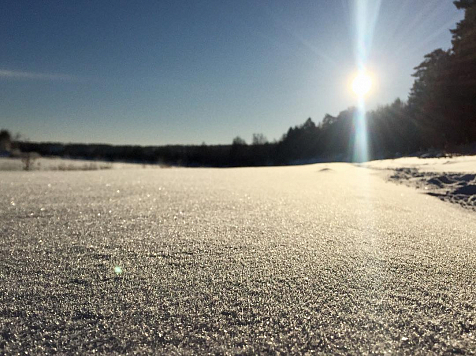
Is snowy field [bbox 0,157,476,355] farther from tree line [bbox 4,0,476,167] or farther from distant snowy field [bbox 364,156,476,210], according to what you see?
tree line [bbox 4,0,476,167]

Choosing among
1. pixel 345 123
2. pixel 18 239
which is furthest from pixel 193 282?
pixel 345 123

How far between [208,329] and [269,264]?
33 centimetres

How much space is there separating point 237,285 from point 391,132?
1864 cm

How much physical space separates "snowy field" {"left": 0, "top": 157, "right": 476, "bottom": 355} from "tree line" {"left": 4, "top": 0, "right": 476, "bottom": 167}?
7.91 meters

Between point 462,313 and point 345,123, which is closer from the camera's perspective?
point 462,313

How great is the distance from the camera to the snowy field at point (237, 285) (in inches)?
18.1

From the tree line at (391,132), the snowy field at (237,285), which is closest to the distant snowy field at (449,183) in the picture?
the snowy field at (237,285)

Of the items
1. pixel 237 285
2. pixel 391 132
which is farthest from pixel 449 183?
pixel 391 132

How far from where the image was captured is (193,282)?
2.17ft

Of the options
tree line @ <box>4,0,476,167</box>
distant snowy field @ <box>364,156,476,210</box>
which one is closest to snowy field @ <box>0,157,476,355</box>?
distant snowy field @ <box>364,156,476,210</box>

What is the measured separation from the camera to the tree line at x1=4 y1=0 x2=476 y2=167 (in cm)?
840

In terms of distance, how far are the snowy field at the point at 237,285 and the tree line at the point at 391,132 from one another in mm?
7911

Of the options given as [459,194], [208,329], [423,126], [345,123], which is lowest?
[208,329]

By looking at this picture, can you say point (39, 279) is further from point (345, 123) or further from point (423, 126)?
point (345, 123)
